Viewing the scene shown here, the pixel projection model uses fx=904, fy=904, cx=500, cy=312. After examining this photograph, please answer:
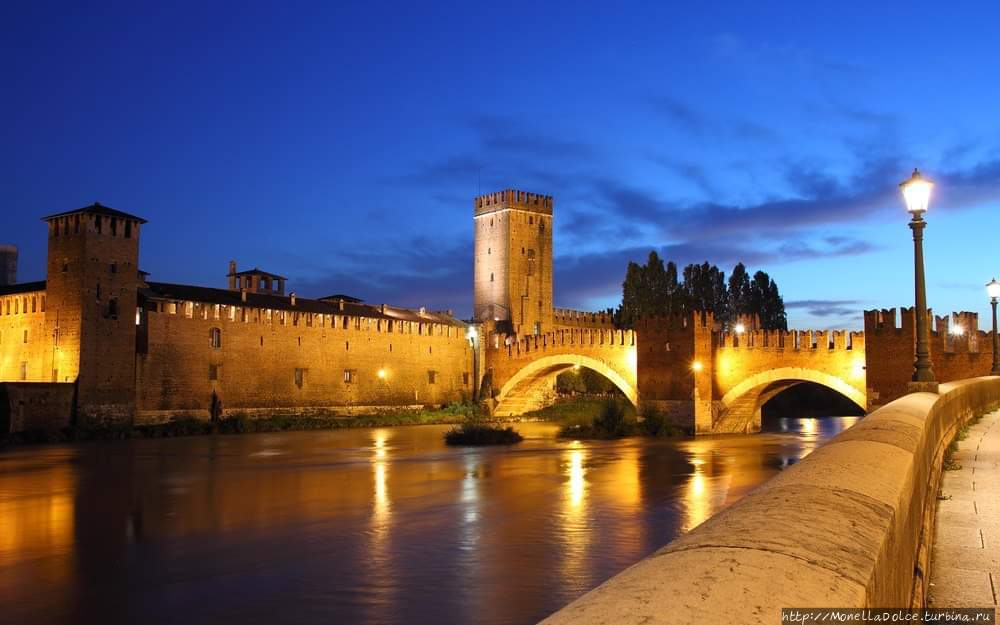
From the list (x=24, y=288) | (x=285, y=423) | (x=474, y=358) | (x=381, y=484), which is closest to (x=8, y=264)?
(x=24, y=288)

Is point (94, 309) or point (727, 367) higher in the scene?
point (94, 309)

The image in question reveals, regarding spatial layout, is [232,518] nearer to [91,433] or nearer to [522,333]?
[91,433]

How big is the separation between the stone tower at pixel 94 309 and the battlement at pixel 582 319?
2862 cm

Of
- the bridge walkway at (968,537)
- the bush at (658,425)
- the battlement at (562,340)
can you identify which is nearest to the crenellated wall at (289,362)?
the battlement at (562,340)

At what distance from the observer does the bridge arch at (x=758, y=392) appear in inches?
1126

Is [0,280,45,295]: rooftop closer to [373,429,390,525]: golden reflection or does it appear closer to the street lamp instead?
[373,429,390,525]: golden reflection

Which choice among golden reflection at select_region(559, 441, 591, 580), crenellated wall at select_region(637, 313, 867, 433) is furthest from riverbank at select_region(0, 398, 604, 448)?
golden reflection at select_region(559, 441, 591, 580)

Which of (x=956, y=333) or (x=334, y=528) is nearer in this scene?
(x=334, y=528)

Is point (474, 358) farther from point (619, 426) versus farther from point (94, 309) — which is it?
point (94, 309)

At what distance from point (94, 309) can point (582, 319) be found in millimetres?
32591

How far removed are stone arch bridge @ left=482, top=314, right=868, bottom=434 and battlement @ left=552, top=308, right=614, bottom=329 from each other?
18.2 metres

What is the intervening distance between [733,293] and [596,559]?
132ft

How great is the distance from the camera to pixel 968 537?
16.3 feet

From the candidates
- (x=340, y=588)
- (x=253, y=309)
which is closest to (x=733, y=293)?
(x=253, y=309)
